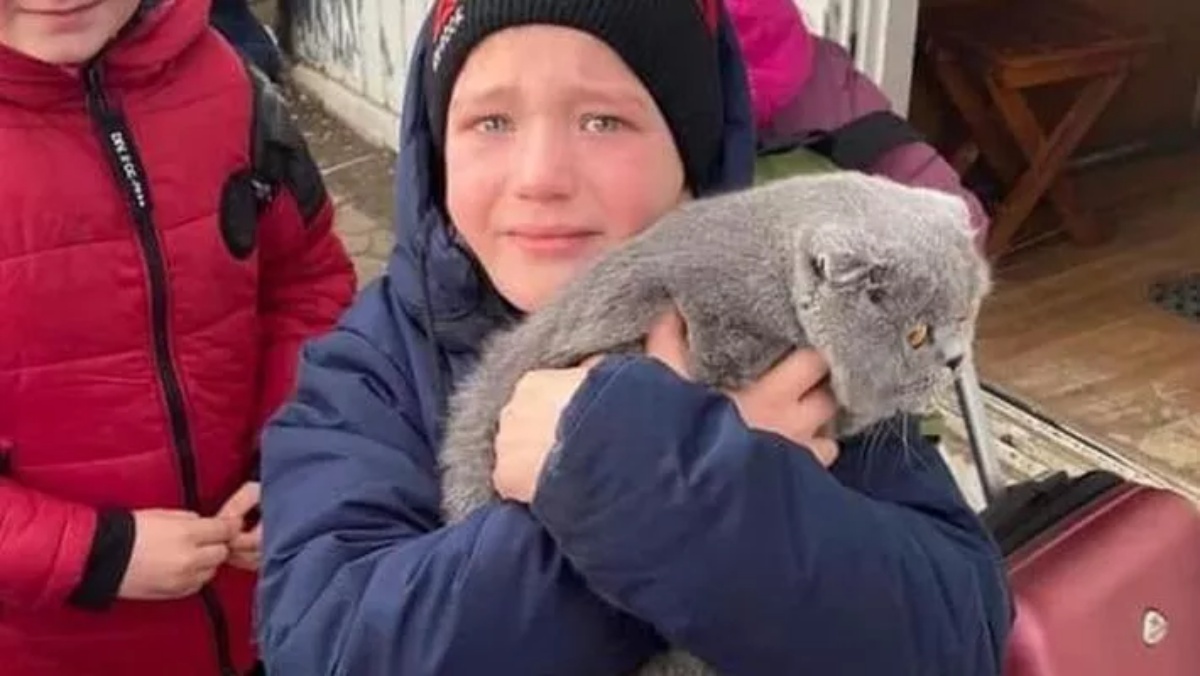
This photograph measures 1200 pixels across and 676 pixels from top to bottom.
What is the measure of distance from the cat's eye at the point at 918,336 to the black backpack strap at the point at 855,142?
1009mm

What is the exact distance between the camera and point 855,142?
8.05ft

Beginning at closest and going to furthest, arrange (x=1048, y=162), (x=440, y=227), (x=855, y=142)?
(x=440, y=227) → (x=855, y=142) → (x=1048, y=162)

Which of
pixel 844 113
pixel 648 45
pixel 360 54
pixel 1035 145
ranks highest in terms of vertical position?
pixel 648 45

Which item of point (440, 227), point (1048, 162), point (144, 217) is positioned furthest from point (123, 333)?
point (1048, 162)

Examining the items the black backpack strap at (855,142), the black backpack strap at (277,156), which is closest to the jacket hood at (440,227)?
the black backpack strap at (277,156)

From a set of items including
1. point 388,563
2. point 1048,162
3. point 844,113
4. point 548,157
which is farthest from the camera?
point 1048,162

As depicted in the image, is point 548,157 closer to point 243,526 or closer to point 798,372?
point 798,372

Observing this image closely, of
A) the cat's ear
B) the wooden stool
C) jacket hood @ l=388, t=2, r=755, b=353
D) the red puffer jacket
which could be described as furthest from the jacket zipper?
the wooden stool

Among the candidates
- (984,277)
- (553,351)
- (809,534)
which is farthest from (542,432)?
(984,277)

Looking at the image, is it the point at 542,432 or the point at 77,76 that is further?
the point at 77,76

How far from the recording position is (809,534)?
131 cm

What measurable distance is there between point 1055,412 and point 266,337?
87.6 inches

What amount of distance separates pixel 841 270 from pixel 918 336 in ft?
0.33

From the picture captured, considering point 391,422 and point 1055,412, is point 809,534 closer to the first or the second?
point 391,422
